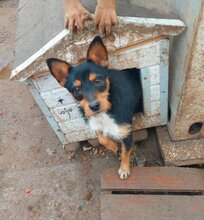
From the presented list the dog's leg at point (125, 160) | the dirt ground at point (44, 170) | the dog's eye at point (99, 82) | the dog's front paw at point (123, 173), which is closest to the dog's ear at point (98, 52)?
the dog's eye at point (99, 82)

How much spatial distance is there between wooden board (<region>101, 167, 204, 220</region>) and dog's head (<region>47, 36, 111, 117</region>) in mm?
894

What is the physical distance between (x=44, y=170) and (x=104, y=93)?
4.74ft

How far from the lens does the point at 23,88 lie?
477cm

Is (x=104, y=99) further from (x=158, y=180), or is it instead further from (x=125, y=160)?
(x=158, y=180)

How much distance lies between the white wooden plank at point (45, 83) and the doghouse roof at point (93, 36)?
14 cm

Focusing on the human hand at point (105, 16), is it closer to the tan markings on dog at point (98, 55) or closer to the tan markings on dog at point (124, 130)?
the tan markings on dog at point (98, 55)

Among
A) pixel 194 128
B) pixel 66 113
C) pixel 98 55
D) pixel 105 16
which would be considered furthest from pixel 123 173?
pixel 105 16

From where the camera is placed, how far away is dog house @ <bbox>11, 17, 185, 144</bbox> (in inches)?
103

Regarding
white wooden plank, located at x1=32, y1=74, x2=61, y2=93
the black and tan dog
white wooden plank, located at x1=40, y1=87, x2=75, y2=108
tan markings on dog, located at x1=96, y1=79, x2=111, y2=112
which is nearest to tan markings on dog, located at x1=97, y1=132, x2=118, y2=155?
the black and tan dog

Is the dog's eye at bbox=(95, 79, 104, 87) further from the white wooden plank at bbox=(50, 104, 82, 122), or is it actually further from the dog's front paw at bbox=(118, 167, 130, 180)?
the dog's front paw at bbox=(118, 167, 130, 180)

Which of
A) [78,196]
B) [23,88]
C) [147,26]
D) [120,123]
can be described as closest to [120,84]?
[120,123]

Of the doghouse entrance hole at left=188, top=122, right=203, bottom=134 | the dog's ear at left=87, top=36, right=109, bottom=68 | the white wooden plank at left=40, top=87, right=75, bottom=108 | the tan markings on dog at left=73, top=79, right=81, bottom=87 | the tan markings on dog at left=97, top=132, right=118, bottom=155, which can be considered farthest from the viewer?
the doghouse entrance hole at left=188, top=122, right=203, bottom=134

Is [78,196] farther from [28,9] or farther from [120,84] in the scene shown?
[28,9]

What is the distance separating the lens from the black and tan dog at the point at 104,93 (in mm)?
2506
